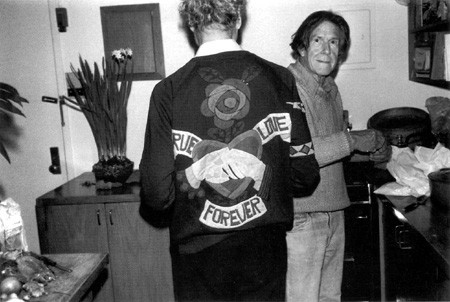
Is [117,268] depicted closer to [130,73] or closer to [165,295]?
[165,295]

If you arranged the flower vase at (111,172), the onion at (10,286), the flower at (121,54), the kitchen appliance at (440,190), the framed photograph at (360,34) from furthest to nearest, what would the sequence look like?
the framed photograph at (360,34) < the flower at (121,54) < the flower vase at (111,172) < the kitchen appliance at (440,190) < the onion at (10,286)

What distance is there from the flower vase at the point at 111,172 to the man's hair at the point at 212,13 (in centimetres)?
143

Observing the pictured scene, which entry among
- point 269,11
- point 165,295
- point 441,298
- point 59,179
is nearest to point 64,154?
point 59,179

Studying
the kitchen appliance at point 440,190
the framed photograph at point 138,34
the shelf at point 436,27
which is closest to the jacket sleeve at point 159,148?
the kitchen appliance at point 440,190

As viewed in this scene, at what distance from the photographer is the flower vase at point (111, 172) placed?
2.75m

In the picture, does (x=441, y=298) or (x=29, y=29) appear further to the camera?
(x=29, y=29)

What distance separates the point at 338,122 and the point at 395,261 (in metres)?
0.79

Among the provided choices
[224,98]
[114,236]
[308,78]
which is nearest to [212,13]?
[224,98]

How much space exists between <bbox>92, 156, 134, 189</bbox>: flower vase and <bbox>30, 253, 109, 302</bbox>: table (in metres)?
1.20

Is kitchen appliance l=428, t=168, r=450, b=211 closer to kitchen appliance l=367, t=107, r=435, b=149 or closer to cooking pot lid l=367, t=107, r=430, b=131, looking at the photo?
kitchen appliance l=367, t=107, r=435, b=149

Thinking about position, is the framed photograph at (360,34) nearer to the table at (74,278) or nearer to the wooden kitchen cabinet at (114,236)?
the wooden kitchen cabinet at (114,236)

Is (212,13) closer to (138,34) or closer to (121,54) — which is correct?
(121,54)

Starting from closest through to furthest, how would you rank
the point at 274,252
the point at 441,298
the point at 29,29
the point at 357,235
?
the point at 274,252
the point at 441,298
the point at 357,235
the point at 29,29

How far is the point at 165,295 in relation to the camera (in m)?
2.76
